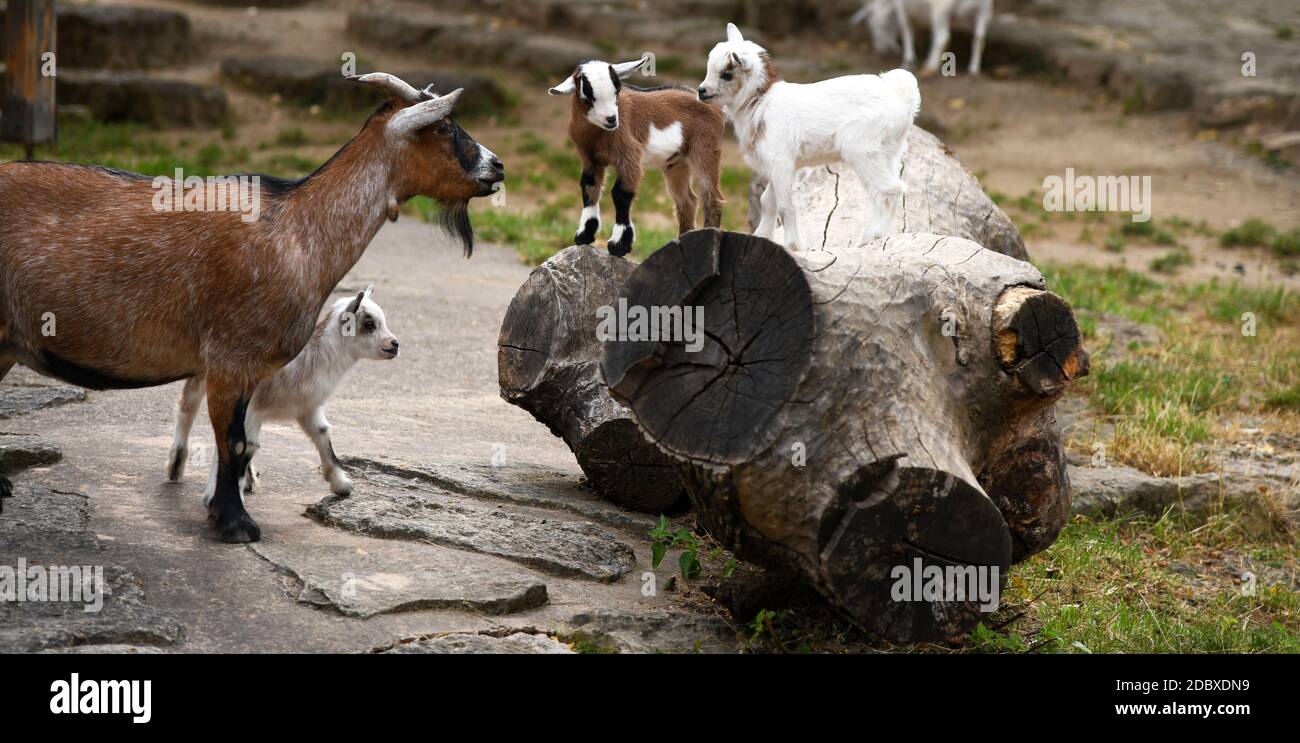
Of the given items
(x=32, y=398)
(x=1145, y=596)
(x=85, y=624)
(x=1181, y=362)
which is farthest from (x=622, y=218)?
(x=1181, y=362)

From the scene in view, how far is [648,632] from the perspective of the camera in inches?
193

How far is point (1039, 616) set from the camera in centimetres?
579

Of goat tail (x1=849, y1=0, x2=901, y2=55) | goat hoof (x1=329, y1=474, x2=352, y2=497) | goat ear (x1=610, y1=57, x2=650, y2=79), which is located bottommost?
goat hoof (x1=329, y1=474, x2=352, y2=497)

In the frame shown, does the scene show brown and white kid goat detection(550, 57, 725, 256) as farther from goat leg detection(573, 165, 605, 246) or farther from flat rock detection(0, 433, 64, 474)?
flat rock detection(0, 433, 64, 474)

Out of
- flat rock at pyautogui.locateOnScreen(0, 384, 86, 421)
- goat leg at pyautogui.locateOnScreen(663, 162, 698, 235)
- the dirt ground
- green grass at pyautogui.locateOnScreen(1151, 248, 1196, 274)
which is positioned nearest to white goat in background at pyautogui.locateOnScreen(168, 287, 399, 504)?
flat rock at pyautogui.locateOnScreen(0, 384, 86, 421)

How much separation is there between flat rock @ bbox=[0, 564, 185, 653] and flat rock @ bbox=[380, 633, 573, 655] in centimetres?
72

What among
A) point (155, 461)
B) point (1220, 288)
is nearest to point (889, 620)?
point (155, 461)

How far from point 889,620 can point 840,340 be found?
3.02 feet

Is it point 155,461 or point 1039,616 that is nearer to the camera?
point 1039,616

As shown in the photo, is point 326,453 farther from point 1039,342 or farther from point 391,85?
point 1039,342

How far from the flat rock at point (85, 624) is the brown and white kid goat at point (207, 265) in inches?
28.0

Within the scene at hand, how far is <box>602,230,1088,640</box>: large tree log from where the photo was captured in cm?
451

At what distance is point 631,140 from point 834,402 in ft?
6.71
